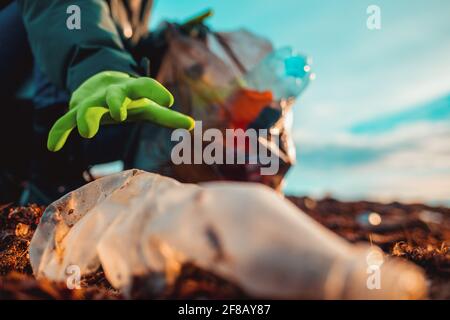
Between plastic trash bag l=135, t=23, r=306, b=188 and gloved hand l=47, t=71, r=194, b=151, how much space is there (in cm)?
96

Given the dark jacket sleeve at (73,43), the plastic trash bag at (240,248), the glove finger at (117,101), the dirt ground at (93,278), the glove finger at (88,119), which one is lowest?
the dirt ground at (93,278)

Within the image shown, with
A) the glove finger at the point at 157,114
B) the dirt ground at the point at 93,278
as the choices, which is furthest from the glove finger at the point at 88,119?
the dirt ground at the point at 93,278

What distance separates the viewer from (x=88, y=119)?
1253mm

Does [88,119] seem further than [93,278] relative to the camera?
Yes

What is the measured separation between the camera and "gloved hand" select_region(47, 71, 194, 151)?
1252mm

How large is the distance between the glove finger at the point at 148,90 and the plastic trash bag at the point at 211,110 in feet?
3.33

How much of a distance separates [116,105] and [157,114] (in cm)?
16

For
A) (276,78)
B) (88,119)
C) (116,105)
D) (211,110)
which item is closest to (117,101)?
(116,105)

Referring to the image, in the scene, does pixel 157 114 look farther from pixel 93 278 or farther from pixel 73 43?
pixel 73 43

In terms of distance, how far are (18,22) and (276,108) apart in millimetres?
1723

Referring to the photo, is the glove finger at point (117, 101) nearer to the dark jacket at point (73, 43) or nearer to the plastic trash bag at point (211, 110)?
the dark jacket at point (73, 43)

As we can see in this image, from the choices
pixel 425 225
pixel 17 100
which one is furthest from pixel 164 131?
pixel 425 225

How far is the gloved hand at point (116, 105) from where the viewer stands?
4.11 feet

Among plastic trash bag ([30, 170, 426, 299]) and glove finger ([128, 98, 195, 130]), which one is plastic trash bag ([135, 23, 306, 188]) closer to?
glove finger ([128, 98, 195, 130])
